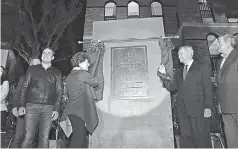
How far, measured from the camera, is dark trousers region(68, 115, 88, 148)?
3.71 meters

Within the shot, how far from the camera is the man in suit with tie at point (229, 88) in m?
3.83

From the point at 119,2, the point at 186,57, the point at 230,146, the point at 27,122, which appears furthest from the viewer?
the point at 119,2

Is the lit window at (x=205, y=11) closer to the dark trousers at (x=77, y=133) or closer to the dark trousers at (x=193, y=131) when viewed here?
the dark trousers at (x=193, y=131)

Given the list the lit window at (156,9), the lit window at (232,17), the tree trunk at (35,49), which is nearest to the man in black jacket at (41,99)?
the tree trunk at (35,49)

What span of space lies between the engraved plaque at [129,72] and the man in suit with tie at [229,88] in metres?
1.88

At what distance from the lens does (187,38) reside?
46.7 ft

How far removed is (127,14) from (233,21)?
735 cm

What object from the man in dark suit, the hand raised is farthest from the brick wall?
the man in dark suit

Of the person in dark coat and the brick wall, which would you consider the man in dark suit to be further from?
the brick wall

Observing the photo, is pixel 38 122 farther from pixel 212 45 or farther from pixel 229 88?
pixel 212 45

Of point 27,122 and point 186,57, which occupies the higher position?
point 186,57

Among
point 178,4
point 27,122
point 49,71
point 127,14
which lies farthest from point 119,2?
point 27,122

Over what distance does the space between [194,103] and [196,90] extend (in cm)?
26

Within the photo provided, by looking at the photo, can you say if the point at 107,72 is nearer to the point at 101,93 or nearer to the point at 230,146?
the point at 101,93
